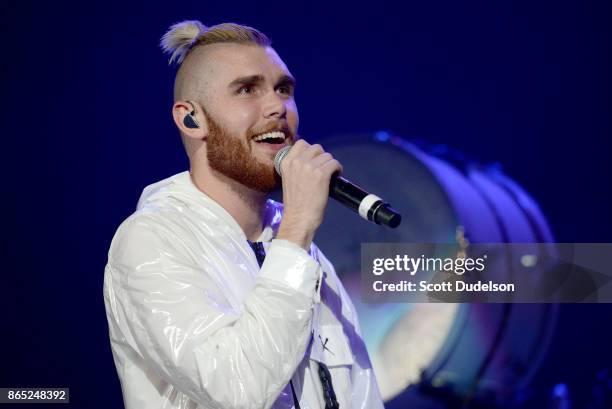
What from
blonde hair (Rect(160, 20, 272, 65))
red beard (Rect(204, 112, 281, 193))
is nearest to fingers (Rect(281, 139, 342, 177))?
red beard (Rect(204, 112, 281, 193))

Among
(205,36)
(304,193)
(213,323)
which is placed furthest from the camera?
(205,36)

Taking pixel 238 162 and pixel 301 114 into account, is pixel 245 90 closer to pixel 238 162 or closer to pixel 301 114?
pixel 238 162

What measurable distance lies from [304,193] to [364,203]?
11cm

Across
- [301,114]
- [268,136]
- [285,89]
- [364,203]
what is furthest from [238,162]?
[301,114]

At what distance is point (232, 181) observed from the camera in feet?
4.73

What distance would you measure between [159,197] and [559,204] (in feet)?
5.02

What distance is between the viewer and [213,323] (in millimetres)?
1096

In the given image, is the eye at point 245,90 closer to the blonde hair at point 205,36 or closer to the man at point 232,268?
the man at point 232,268

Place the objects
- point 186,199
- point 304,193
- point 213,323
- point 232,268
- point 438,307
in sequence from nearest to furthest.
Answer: point 213,323
point 304,193
point 232,268
point 186,199
point 438,307

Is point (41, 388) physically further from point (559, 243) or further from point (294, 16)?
point (559, 243)

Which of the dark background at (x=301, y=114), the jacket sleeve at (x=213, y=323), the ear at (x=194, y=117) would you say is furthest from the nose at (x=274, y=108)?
the dark background at (x=301, y=114)

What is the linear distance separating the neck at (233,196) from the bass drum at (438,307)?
95 centimetres

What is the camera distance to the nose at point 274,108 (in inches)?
55.4

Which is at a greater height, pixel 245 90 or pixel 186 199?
pixel 245 90
